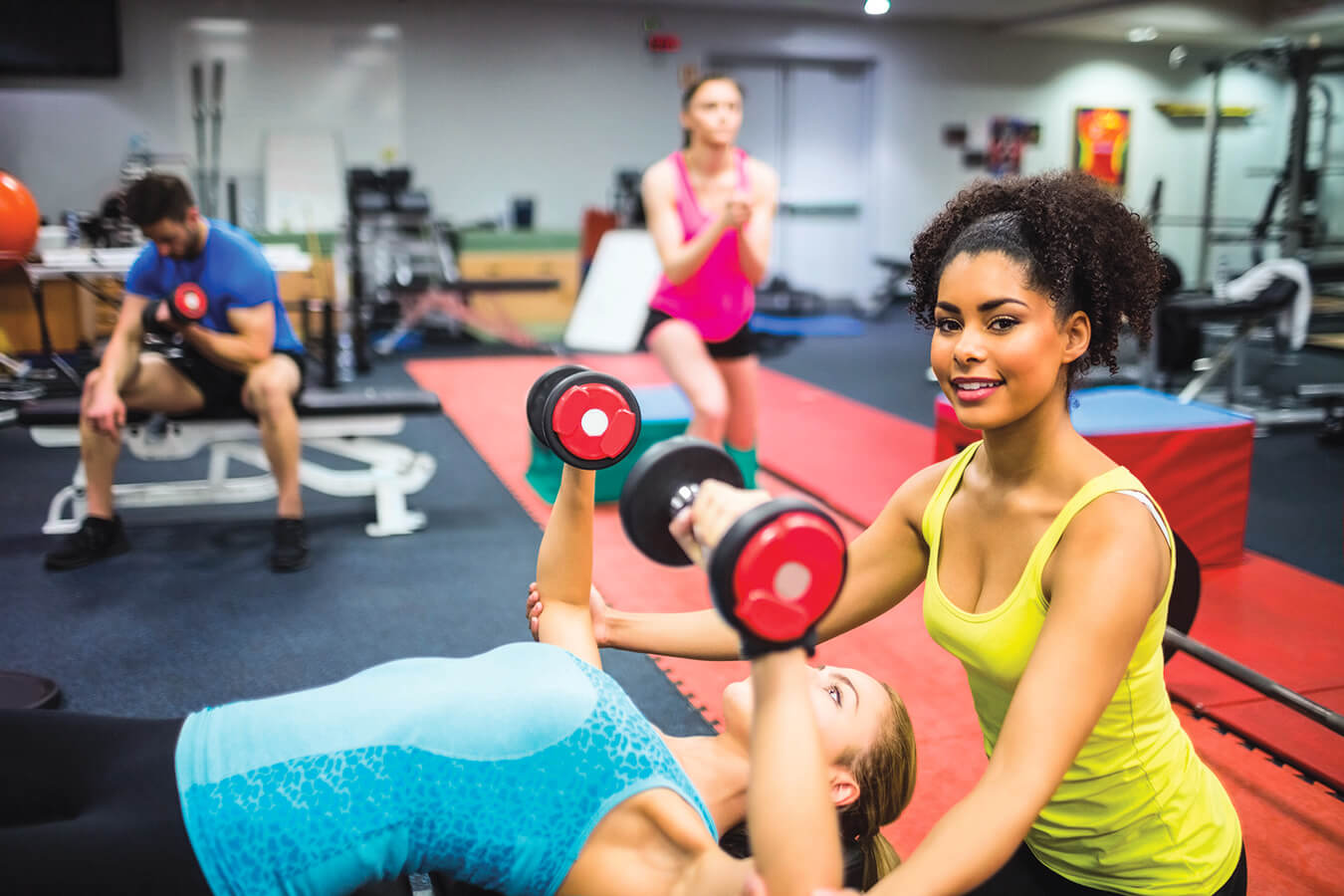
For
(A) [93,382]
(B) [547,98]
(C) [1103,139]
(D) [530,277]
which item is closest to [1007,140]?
(C) [1103,139]

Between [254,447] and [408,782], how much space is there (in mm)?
2885

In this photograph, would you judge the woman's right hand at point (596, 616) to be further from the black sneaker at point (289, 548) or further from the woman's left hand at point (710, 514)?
the black sneaker at point (289, 548)

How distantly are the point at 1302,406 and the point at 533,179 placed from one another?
255 inches

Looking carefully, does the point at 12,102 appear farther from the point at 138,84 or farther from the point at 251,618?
the point at 251,618

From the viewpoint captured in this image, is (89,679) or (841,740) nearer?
(841,740)

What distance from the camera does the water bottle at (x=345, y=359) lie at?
21.7 feet

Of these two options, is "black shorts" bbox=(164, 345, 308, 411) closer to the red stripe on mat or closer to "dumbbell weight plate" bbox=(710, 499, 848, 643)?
the red stripe on mat

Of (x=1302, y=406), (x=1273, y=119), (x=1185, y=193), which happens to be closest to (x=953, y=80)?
(x=1185, y=193)

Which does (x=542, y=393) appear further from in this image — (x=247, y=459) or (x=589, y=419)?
(x=247, y=459)

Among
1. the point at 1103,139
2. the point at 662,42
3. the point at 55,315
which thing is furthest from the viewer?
the point at 1103,139

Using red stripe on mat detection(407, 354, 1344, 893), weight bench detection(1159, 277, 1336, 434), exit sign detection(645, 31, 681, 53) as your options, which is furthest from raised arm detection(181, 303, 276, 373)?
exit sign detection(645, 31, 681, 53)

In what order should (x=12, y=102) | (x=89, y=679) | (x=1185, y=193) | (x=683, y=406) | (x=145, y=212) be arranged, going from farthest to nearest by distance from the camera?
1. (x=1185, y=193)
2. (x=12, y=102)
3. (x=683, y=406)
4. (x=145, y=212)
5. (x=89, y=679)

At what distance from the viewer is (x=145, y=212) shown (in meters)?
3.08

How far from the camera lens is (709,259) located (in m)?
3.14
